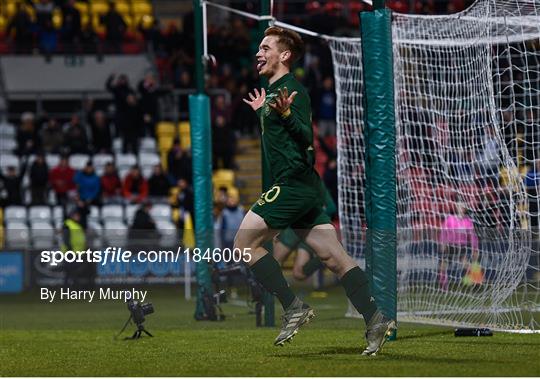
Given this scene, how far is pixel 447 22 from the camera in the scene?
1611 cm

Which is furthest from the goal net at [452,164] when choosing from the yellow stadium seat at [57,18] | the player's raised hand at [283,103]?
the yellow stadium seat at [57,18]

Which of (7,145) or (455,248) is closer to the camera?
(455,248)

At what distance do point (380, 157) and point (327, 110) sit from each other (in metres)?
16.7

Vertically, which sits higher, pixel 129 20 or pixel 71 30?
pixel 129 20

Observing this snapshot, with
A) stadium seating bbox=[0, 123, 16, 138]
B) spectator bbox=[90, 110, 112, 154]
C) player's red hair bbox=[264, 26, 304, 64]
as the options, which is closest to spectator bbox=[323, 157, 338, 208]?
spectator bbox=[90, 110, 112, 154]

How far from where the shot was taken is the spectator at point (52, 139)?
29891mm

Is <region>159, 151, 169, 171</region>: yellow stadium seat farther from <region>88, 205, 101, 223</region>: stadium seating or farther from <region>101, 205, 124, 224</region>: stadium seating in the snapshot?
<region>88, 205, 101, 223</region>: stadium seating

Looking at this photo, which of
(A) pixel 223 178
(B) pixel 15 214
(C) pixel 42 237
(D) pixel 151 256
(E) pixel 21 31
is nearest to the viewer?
(D) pixel 151 256

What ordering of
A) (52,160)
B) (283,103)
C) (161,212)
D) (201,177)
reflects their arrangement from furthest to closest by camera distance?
(52,160), (161,212), (201,177), (283,103)

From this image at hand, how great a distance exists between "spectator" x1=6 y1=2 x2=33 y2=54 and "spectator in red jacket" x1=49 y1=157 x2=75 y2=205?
17.4 ft

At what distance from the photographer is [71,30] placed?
32594 millimetres

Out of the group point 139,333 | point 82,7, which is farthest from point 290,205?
point 82,7

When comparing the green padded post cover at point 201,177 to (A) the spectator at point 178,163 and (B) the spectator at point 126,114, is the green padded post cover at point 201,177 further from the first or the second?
(B) the spectator at point 126,114

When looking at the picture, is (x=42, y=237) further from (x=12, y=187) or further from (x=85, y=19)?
(x=85, y=19)
